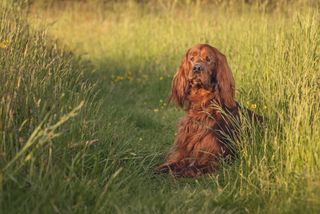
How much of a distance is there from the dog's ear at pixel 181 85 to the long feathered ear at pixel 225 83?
0.26 meters

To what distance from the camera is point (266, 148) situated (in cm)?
451

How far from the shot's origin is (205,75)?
545 cm

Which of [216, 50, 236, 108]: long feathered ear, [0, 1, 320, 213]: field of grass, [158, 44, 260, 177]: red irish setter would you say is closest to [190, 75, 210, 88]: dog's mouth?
[158, 44, 260, 177]: red irish setter

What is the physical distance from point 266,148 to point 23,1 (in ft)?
14.2

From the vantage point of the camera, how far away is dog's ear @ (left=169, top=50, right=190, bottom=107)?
5594 mm

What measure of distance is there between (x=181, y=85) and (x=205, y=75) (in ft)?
0.87

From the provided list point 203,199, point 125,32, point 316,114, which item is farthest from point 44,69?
point 125,32

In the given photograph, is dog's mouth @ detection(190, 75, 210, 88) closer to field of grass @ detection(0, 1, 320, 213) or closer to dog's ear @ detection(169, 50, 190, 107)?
dog's ear @ detection(169, 50, 190, 107)

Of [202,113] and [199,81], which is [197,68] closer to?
[199,81]

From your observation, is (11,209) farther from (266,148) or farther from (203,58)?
(203,58)

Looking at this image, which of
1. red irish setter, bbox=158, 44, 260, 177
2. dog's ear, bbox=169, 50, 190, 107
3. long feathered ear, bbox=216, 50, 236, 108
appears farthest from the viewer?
dog's ear, bbox=169, 50, 190, 107

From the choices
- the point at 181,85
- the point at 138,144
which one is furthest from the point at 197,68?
the point at 138,144

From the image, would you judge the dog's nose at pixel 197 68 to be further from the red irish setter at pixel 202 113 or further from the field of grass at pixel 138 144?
the field of grass at pixel 138 144

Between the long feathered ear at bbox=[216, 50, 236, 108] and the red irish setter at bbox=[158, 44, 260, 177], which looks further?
the long feathered ear at bbox=[216, 50, 236, 108]
